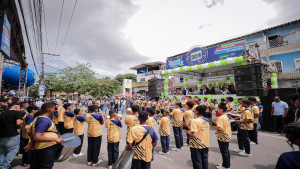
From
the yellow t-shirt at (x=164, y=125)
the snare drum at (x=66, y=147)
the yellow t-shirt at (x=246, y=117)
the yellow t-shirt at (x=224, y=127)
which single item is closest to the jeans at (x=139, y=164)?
the snare drum at (x=66, y=147)

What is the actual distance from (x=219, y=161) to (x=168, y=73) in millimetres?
10093

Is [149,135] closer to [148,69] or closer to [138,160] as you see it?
[138,160]

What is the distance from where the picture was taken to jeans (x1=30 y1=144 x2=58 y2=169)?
2.55 m

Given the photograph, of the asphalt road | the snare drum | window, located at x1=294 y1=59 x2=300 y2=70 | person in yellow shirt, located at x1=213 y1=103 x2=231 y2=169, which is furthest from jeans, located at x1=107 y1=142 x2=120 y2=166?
window, located at x1=294 y1=59 x2=300 y2=70

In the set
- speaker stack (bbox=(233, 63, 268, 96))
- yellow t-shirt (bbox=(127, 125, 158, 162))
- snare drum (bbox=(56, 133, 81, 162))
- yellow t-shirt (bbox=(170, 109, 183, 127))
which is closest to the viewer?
yellow t-shirt (bbox=(127, 125, 158, 162))

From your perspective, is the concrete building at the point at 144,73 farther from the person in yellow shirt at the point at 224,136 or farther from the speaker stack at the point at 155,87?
the person in yellow shirt at the point at 224,136

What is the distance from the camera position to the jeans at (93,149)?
3869 millimetres

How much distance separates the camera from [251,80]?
25.5 ft

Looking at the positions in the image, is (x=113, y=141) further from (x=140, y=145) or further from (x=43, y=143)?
(x=43, y=143)

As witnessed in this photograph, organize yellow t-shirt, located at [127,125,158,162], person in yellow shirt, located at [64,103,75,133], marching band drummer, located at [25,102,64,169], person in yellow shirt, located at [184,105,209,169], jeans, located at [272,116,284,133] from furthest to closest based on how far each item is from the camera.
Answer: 1. jeans, located at [272,116,284,133]
2. person in yellow shirt, located at [64,103,75,133]
3. person in yellow shirt, located at [184,105,209,169]
4. yellow t-shirt, located at [127,125,158,162]
5. marching band drummer, located at [25,102,64,169]

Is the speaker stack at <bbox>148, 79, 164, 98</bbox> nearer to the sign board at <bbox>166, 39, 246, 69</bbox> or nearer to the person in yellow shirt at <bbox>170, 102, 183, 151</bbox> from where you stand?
the sign board at <bbox>166, 39, 246, 69</bbox>

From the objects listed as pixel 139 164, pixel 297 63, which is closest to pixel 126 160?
pixel 139 164

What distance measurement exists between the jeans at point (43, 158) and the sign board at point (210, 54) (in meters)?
10.9

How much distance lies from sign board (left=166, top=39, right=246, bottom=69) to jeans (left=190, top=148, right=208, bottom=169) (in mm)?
8532
